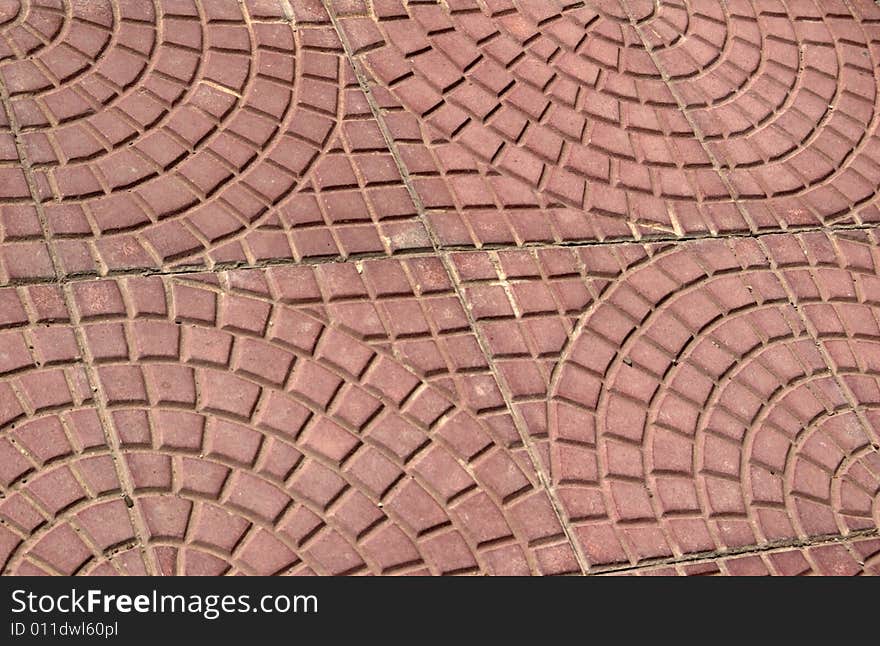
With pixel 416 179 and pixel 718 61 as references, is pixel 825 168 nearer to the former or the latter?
pixel 718 61

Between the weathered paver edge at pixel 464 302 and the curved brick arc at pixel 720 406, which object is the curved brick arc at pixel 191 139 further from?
the curved brick arc at pixel 720 406

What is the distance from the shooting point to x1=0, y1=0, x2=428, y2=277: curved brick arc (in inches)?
121

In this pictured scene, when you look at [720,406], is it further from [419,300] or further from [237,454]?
[237,454]

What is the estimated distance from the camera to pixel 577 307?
327 cm

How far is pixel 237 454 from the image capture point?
2.75 meters

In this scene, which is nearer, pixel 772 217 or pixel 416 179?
pixel 416 179

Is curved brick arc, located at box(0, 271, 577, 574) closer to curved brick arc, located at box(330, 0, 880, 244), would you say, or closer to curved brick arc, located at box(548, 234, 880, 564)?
curved brick arc, located at box(548, 234, 880, 564)

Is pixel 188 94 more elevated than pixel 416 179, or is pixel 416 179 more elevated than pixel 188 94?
pixel 188 94

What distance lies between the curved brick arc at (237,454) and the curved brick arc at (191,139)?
20cm

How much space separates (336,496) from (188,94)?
1419mm

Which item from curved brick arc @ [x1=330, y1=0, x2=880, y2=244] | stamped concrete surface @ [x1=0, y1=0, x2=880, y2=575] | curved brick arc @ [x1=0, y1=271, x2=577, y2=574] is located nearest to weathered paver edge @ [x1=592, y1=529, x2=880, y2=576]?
stamped concrete surface @ [x1=0, y1=0, x2=880, y2=575]

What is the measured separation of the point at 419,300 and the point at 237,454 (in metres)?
0.73
